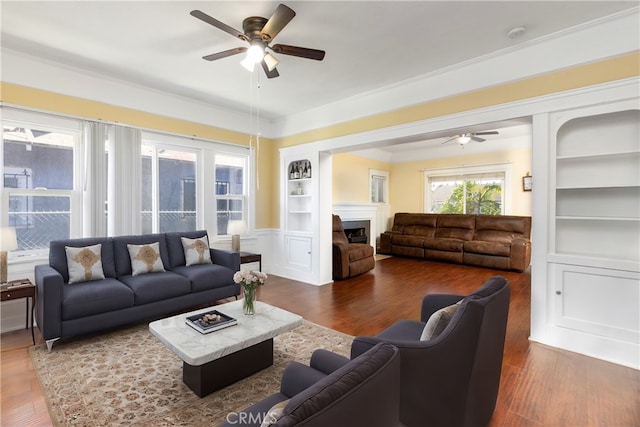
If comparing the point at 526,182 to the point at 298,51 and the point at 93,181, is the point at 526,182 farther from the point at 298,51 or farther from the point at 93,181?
the point at 93,181

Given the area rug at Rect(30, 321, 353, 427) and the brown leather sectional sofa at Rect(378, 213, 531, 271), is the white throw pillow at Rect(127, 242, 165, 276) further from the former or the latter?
the brown leather sectional sofa at Rect(378, 213, 531, 271)

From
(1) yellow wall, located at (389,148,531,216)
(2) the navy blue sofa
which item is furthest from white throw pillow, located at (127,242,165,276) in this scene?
(1) yellow wall, located at (389,148,531,216)

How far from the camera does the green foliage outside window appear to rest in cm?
727

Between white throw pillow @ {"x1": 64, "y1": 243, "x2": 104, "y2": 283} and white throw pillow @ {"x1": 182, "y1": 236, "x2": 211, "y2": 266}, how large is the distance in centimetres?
96

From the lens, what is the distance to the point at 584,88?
8.93 feet

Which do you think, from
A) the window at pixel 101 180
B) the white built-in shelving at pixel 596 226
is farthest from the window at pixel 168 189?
the white built-in shelving at pixel 596 226

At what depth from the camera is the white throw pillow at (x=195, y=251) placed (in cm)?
406

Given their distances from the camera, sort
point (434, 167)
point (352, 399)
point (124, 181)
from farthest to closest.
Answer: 1. point (434, 167)
2. point (124, 181)
3. point (352, 399)

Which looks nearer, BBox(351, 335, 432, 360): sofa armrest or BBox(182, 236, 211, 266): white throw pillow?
BBox(351, 335, 432, 360): sofa armrest

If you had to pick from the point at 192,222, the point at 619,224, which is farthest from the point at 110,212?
the point at 619,224

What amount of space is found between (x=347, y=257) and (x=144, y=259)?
318 cm

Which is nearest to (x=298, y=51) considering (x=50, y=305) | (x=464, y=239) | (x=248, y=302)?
(x=248, y=302)

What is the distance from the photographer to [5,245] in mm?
2939

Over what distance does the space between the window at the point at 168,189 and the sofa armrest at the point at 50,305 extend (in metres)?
1.71
